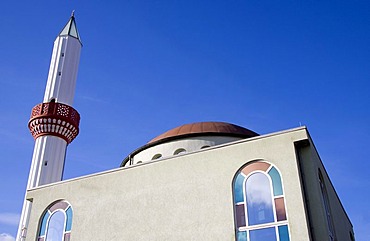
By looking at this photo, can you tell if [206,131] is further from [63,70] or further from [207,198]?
[63,70]

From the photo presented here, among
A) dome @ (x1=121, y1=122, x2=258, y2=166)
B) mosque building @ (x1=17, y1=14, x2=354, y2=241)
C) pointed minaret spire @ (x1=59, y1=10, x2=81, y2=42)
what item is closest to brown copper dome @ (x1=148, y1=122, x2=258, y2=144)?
dome @ (x1=121, y1=122, x2=258, y2=166)

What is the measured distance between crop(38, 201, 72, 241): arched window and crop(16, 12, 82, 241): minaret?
178 inches

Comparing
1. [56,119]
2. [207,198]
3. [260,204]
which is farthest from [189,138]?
[56,119]

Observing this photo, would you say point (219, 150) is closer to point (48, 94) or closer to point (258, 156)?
point (258, 156)

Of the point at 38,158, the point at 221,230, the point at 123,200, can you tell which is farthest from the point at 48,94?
the point at 221,230

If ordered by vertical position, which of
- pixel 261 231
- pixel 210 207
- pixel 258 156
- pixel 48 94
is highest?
pixel 48 94

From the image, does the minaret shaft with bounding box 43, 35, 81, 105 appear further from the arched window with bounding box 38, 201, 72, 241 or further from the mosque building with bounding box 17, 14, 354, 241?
the arched window with bounding box 38, 201, 72, 241

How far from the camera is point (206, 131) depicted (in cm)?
1553

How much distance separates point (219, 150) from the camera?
34.5ft

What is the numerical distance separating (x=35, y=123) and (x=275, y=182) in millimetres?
13653

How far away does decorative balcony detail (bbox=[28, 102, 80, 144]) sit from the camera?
61.8 ft

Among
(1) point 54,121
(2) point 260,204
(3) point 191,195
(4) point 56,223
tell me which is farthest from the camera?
(1) point 54,121

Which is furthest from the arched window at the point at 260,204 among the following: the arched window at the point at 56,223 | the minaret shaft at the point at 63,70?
the minaret shaft at the point at 63,70

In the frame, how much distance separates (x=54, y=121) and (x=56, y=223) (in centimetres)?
790
